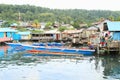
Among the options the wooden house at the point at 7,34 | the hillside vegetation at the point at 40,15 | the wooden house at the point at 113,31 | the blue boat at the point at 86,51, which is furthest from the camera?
the hillside vegetation at the point at 40,15

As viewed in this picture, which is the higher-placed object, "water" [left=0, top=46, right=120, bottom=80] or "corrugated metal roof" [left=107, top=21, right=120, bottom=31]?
"corrugated metal roof" [left=107, top=21, right=120, bottom=31]

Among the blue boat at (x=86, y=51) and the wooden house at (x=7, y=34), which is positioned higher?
the wooden house at (x=7, y=34)

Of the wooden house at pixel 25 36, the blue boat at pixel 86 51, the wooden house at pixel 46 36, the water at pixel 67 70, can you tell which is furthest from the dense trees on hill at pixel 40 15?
the water at pixel 67 70

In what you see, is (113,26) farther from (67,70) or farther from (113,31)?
(67,70)

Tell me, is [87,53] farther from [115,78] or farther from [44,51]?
[115,78]

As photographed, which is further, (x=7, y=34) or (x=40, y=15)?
(x=40, y=15)

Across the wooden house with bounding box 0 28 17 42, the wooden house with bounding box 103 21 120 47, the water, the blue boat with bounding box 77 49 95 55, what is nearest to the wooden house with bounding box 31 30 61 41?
the wooden house with bounding box 0 28 17 42

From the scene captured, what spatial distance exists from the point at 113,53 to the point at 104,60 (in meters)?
3.26

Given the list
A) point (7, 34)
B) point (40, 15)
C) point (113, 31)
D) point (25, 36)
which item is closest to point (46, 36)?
point (25, 36)

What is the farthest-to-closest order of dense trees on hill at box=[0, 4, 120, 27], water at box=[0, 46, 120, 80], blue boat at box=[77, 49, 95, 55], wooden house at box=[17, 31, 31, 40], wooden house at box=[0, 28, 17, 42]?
1. dense trees on hill at box=[0, 4, 120, 27]
2. wooden house at box=[17, 31, 31, 40]
3. wooden house at box=[0, 28, 17, 42]
4. blue boat at box=[77, 49, 95, 55]
5. water at box=[0, 46, 120, 80]

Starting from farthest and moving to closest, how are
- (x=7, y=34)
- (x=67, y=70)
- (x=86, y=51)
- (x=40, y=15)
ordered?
(x=40, y=15)
(x=7, y=34)
(x=86, y=51)
(x=67, y=70)

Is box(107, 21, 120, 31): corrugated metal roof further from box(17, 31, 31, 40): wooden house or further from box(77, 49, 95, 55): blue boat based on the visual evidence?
box(17, 31, 31, 40): wooden house

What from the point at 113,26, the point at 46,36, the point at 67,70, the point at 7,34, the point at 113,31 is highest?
the point at 113,26

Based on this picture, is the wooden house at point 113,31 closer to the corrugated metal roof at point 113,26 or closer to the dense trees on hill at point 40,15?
the corrugated metal roof at point 113,26
